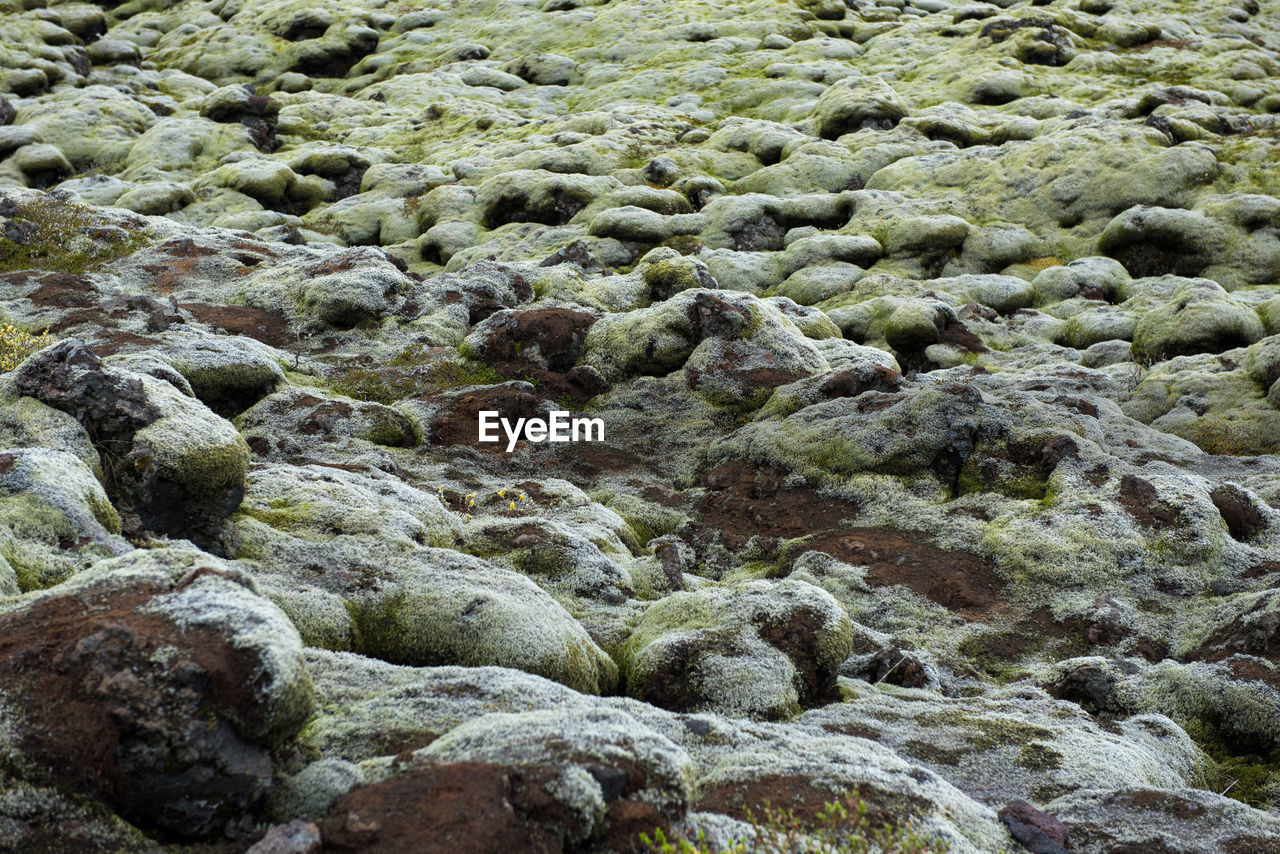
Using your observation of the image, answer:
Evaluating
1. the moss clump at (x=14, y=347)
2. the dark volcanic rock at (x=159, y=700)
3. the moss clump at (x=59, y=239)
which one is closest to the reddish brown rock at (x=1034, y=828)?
the dark volcanic rock at (x=159, y=700)

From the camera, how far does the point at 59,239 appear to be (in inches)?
1268

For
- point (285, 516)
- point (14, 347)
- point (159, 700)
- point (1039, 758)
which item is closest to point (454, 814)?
point (159, 700)

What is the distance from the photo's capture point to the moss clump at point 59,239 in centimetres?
3088

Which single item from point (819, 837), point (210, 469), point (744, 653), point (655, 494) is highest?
point (819, 837)

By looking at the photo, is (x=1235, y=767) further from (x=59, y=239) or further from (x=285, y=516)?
(x=59, y=239)

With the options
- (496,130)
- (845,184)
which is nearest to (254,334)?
(845,184)

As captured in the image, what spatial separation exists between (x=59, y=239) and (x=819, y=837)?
35.9m

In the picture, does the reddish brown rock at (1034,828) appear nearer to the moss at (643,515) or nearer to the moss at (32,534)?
the moss at (32,534)

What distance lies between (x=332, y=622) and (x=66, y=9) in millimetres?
112371

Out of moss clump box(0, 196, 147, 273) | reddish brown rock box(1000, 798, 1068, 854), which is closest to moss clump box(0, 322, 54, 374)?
moss clump box(0, 196, 147, 273)

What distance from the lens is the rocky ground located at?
737 centimetres

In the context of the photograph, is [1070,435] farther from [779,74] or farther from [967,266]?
[779,74]

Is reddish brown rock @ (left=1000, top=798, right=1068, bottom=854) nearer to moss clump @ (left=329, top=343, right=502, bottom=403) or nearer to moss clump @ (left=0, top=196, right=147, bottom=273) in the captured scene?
moss clump @ (left=329, top=343, right=502, bottom=403)

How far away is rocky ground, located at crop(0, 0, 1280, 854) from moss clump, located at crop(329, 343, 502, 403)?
19 centimetres
